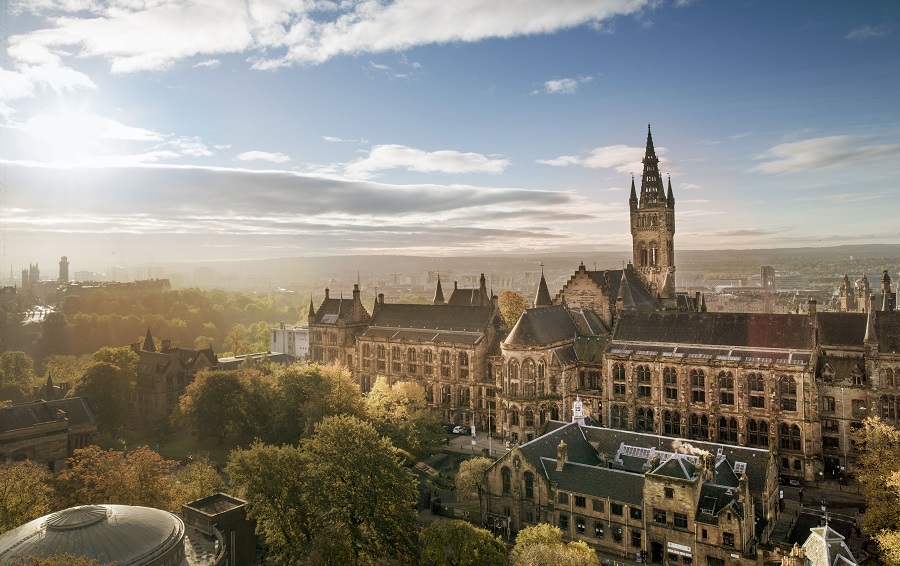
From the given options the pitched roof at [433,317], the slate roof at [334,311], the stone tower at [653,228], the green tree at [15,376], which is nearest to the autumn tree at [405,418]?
the pitched roof at [433,317]

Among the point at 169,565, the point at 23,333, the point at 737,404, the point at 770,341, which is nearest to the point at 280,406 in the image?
the point at 169,565

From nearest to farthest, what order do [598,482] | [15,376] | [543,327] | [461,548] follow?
[461,548] → [598,482] → [543,327] → [15,376]

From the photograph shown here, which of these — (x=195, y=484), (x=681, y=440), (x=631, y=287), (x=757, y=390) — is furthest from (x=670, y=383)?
(x=195, y=484)

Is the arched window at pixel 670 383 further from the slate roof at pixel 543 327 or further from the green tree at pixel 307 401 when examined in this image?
the green tree at pixel 307 401

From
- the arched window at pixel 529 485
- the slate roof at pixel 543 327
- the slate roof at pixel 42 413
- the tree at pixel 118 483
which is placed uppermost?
the slate roof at pixel 543 327

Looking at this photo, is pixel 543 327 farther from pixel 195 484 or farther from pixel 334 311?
pixel 195 484

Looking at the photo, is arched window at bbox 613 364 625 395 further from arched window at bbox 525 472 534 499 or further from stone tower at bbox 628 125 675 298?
stone tower at bbox 628 125 675 298
